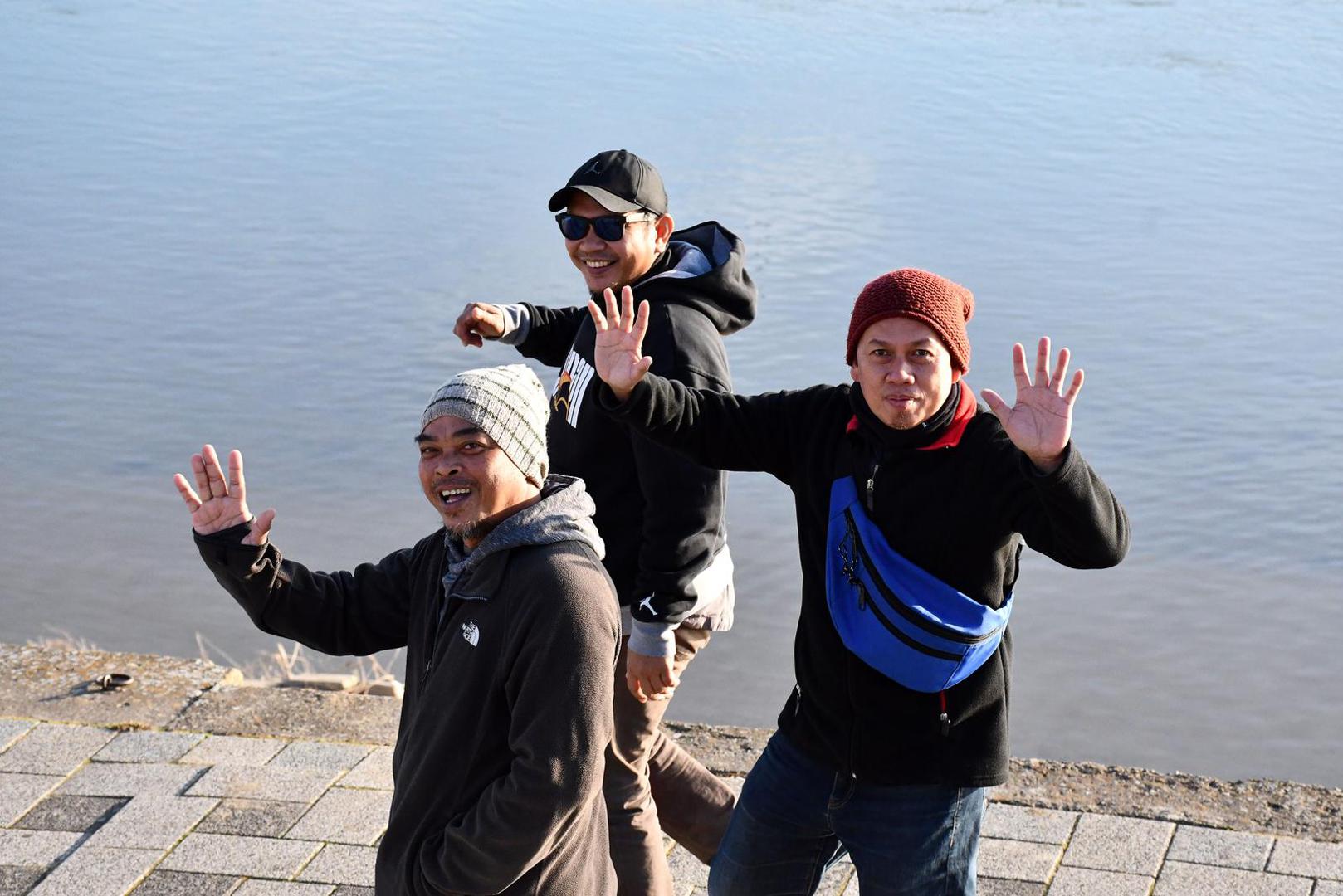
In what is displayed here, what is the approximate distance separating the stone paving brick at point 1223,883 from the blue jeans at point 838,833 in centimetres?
116

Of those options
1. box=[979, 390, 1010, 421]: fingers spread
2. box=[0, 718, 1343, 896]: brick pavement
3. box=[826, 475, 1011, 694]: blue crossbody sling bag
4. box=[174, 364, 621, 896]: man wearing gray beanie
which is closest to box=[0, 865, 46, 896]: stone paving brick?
box=[0, 718, 1343, 896]: brick pavement

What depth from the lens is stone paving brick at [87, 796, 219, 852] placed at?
15.6 ft

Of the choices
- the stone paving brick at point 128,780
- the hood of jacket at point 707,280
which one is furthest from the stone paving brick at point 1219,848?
the stone paving brick at point 128,780

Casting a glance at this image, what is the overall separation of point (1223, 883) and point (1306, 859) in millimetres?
283

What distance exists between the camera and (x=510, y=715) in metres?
3.10

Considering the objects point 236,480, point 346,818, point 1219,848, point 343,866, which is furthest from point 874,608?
point 346,818

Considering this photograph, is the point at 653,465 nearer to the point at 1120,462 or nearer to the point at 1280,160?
the point at 1120,462

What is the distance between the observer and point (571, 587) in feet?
10.1

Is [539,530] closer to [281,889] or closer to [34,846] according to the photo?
[281,889]

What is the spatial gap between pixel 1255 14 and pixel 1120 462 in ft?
38.9

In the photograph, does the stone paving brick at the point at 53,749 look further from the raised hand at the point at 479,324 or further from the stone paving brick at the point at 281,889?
the raised hand at the point at 479,324

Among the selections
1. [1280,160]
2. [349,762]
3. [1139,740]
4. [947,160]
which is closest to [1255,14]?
[1280,160]

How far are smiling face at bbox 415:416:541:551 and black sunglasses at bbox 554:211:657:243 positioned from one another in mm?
1179

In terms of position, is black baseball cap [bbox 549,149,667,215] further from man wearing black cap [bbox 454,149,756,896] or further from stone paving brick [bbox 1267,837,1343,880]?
stone paving brick [bbox 1267,837,1343,880]
